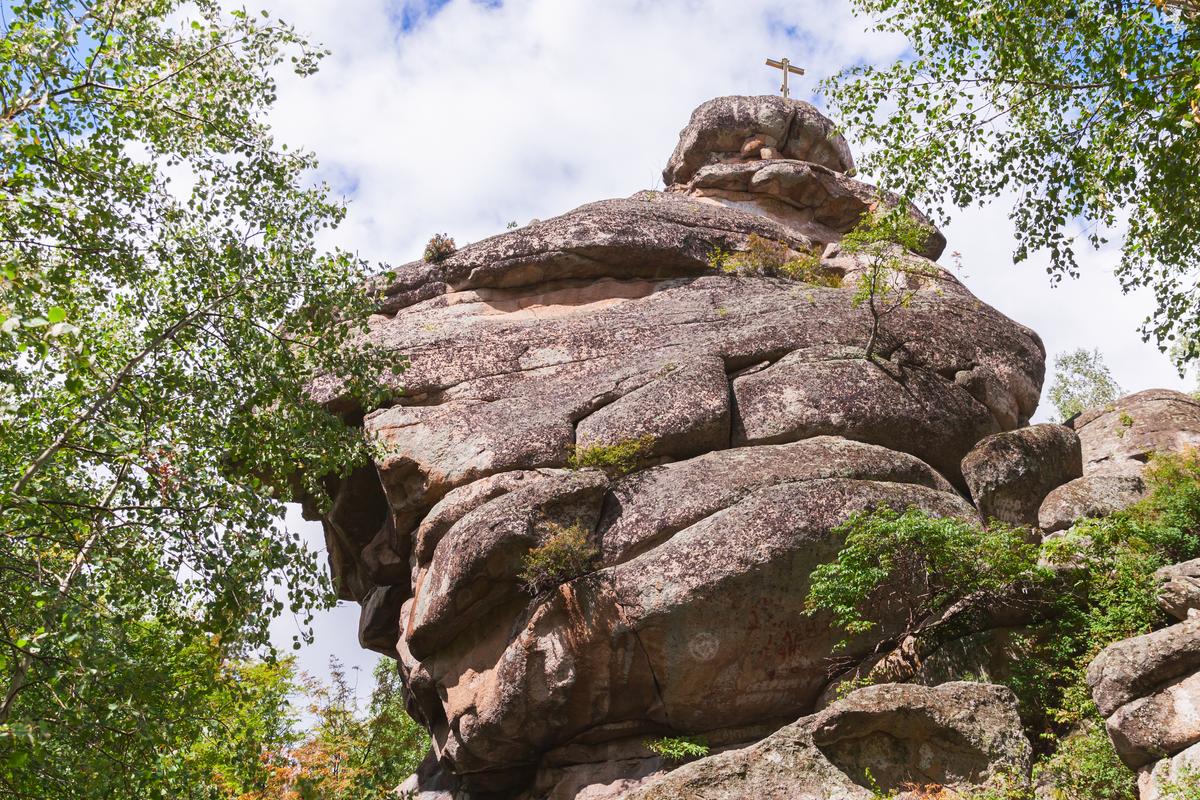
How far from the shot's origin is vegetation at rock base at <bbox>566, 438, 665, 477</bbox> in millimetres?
18172

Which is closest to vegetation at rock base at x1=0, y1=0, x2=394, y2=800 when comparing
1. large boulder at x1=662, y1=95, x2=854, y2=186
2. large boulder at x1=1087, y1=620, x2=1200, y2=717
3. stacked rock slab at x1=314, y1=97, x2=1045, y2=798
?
stacked rock slab at x1=314, y1=97, x2=1045, y2=798

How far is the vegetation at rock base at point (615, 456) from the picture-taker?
18.2 metres

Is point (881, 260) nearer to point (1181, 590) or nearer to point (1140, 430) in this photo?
point (1140, 430)

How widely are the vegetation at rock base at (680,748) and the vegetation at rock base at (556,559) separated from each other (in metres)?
2.95

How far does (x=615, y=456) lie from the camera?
18141mm

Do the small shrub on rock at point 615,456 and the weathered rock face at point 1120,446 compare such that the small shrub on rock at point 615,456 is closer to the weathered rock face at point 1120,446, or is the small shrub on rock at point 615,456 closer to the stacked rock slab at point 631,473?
the stacked rock slab at point 631,473

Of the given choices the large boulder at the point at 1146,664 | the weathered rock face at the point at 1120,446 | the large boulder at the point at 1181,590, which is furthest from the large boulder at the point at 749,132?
the large boulder at the point at 1146,664

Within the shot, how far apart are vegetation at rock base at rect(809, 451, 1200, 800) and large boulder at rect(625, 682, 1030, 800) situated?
1.60m

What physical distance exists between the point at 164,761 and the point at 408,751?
1893cm

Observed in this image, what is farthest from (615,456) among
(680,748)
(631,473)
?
(680,748)

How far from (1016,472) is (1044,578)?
12.6 ft

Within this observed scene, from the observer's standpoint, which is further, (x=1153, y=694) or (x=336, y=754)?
(x=336, y=754)

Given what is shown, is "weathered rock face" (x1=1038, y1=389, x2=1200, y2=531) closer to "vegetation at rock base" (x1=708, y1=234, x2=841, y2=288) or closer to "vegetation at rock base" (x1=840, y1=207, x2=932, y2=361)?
"vegetation at rock base" (x1=840, y1=207, x2=932, y2=361)

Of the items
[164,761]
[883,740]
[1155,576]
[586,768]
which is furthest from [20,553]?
[1155,576]
